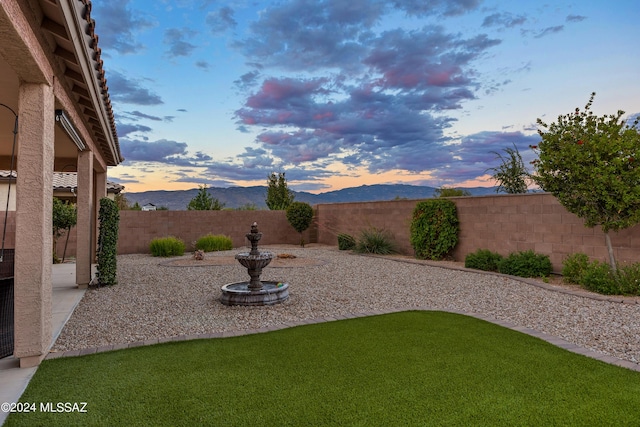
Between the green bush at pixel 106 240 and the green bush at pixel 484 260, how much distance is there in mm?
7489

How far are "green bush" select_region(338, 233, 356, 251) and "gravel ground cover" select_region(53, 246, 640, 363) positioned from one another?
15.2 ft

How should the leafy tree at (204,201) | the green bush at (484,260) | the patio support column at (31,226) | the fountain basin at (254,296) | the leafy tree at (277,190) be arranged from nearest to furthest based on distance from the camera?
1. the patio support column at (31,226)
2. the fountain basin at (254,296)
3. the green bush at (484,260)
4. the leafy tree at (204,201)
5. the leafy tree at (277,190)

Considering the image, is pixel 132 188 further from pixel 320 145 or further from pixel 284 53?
pixel 284 53

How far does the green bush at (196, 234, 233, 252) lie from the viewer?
557 inches

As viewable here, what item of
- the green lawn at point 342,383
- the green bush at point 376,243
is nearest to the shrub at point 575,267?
the green lawn at point 342,383

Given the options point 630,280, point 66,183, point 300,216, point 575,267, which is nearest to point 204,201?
point 66,183

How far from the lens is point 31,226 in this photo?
349 centimetres

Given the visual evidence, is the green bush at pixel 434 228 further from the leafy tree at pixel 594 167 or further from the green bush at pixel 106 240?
the green bush at pixel 106 240

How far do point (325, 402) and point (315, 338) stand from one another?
1.51m

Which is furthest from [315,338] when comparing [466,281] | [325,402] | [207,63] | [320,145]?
[320,145]

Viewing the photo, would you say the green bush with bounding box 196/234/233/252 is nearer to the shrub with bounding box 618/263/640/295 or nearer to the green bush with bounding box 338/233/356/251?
the green bush with bounding box 338/233/356/251

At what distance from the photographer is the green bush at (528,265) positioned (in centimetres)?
804

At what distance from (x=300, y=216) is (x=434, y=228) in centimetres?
645

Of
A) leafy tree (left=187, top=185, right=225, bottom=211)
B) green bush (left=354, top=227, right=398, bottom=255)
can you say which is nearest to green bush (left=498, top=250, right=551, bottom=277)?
green bush (left=354, top=227, right=398, bottom=255)
